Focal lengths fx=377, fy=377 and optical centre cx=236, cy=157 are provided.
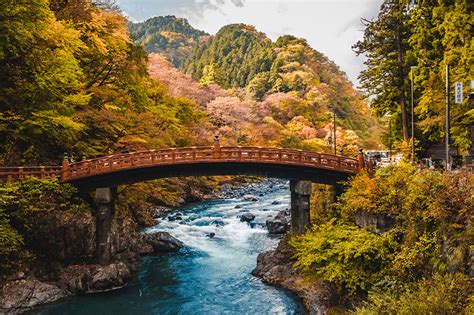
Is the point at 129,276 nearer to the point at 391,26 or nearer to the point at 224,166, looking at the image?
the point at 224,166

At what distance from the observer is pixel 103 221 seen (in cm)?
2300

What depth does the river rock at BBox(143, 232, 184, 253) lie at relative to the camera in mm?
27578

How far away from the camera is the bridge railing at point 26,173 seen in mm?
20023

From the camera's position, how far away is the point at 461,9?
2361 cm

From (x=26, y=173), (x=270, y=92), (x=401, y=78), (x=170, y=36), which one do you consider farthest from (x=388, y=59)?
(x=170, y=36)

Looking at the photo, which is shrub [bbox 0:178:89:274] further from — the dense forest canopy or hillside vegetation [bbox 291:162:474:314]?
the dense forest canopy

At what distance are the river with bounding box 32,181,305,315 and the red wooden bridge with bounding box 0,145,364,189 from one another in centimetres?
611

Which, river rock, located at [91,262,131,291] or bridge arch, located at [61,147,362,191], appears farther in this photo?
bridge arch, located at [61,147,362,191]

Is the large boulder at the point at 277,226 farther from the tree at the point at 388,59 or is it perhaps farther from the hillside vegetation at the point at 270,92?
the hillside vegetation at the point at 270,92

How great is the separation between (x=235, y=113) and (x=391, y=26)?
105 feet

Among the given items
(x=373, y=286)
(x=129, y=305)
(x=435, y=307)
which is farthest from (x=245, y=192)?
(x=435, y=307)

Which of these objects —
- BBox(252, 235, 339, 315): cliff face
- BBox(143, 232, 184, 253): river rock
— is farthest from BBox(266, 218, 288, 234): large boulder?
BBox(143, 232, 184, 253): river rock

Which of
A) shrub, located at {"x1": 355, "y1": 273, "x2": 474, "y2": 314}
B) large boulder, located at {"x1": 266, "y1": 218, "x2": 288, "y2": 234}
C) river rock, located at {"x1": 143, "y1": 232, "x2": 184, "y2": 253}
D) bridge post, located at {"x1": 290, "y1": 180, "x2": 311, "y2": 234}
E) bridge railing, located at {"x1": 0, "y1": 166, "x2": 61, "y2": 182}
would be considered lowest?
river rock, located at {"x1": 143, "y1": 232, "x2": 184, "y2": 253}

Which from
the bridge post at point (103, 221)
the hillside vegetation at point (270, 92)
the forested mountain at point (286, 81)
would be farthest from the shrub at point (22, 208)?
the forested mountain at point (286, 81)
